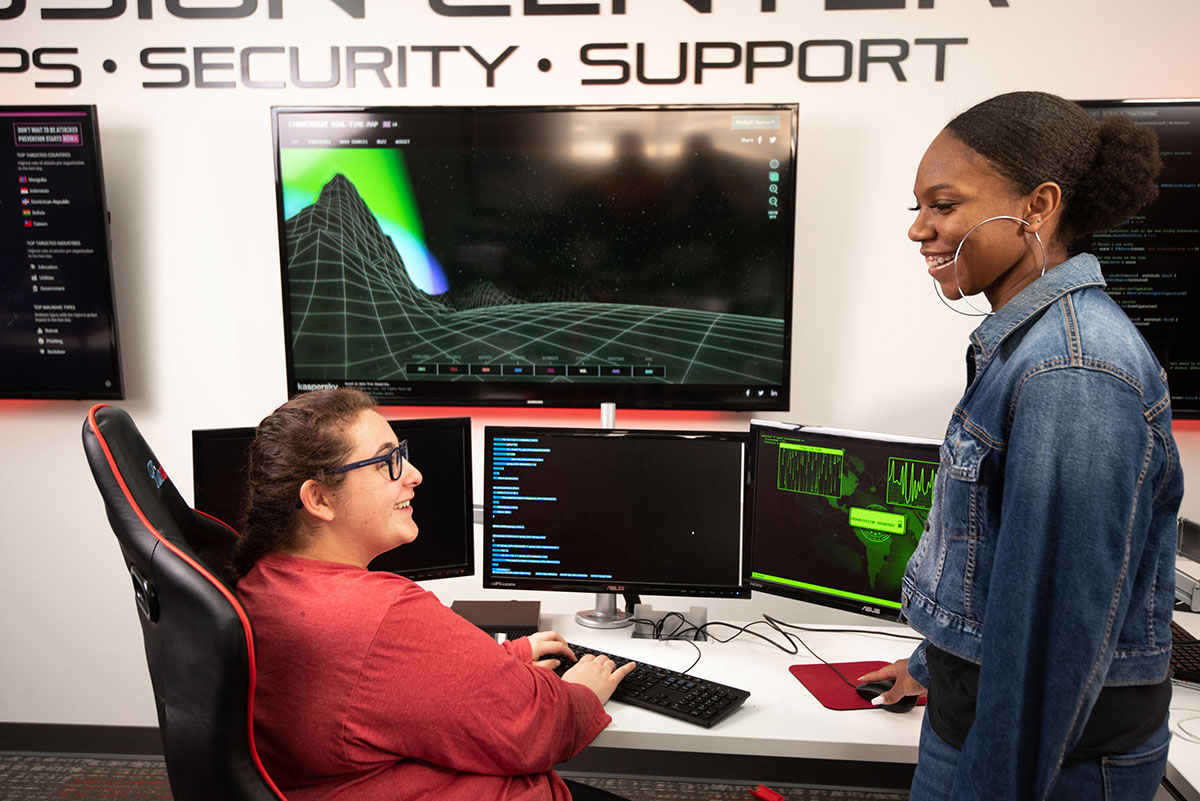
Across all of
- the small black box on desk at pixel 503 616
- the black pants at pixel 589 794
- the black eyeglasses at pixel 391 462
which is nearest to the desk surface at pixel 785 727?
the black pants at pixel 589 794

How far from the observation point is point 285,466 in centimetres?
138

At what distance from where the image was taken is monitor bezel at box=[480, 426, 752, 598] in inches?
78.5

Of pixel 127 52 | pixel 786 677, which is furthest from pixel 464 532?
pixel 127 52

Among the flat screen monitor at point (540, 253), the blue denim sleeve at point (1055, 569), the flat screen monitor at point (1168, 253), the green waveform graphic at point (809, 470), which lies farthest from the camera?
the flat screen monitor at point (540, 253)

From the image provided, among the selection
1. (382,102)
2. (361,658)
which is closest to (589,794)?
(361,658)

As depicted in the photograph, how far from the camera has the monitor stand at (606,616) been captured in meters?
2.09

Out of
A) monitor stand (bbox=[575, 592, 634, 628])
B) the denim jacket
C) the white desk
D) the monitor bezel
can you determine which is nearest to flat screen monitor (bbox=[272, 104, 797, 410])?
the monitor bezel

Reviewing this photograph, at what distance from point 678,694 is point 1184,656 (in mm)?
1091

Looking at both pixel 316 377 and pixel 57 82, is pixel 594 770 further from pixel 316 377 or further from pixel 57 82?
pixel 57 82

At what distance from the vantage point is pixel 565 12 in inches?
97.7

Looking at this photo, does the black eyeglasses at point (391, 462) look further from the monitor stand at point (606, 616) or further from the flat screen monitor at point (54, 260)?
the flat screen monitor at point (54, 260)

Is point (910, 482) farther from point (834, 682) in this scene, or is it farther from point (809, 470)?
point (834, 682)

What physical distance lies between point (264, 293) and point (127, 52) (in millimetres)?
823

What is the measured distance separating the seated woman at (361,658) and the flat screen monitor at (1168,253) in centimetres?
197
